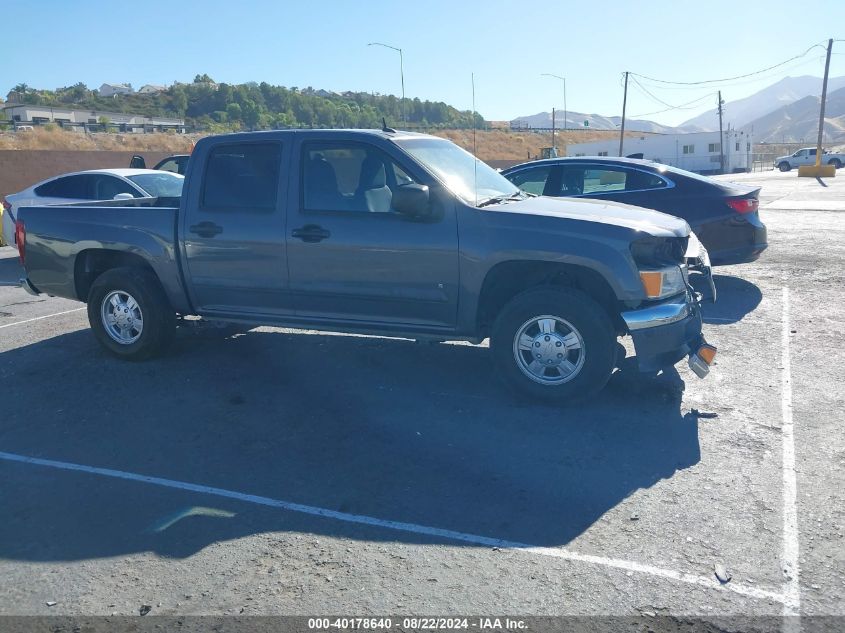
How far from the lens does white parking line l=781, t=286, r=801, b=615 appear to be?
3525 mm

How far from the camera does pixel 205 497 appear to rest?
4.66 meters

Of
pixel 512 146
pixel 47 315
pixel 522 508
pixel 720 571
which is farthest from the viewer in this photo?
pixel 512 146

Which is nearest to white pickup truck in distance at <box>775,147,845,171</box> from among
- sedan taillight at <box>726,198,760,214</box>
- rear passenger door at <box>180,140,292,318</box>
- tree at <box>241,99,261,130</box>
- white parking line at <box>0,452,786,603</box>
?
tree at <box>241,99,261,130</box>

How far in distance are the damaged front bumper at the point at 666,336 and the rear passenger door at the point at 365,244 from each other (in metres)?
1.36

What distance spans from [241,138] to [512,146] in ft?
148

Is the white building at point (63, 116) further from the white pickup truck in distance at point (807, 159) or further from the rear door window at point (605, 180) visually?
the rear door window at point (605, 180)

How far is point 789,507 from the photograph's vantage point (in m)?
4.32

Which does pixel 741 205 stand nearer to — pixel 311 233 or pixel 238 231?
pixel 311 233

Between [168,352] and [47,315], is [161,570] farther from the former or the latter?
[47,315]

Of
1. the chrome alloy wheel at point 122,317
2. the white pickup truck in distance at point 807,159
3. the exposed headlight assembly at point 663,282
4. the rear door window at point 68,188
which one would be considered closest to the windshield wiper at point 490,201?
the exposed headlight assembly at point 663,282

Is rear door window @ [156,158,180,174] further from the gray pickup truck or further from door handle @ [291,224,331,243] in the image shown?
door handle @ [291,224,331,243]

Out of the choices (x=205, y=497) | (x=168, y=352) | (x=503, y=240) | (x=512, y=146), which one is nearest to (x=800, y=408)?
(x=503, y=240)

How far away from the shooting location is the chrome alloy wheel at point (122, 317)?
7.37 m

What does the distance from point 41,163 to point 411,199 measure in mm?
27060
